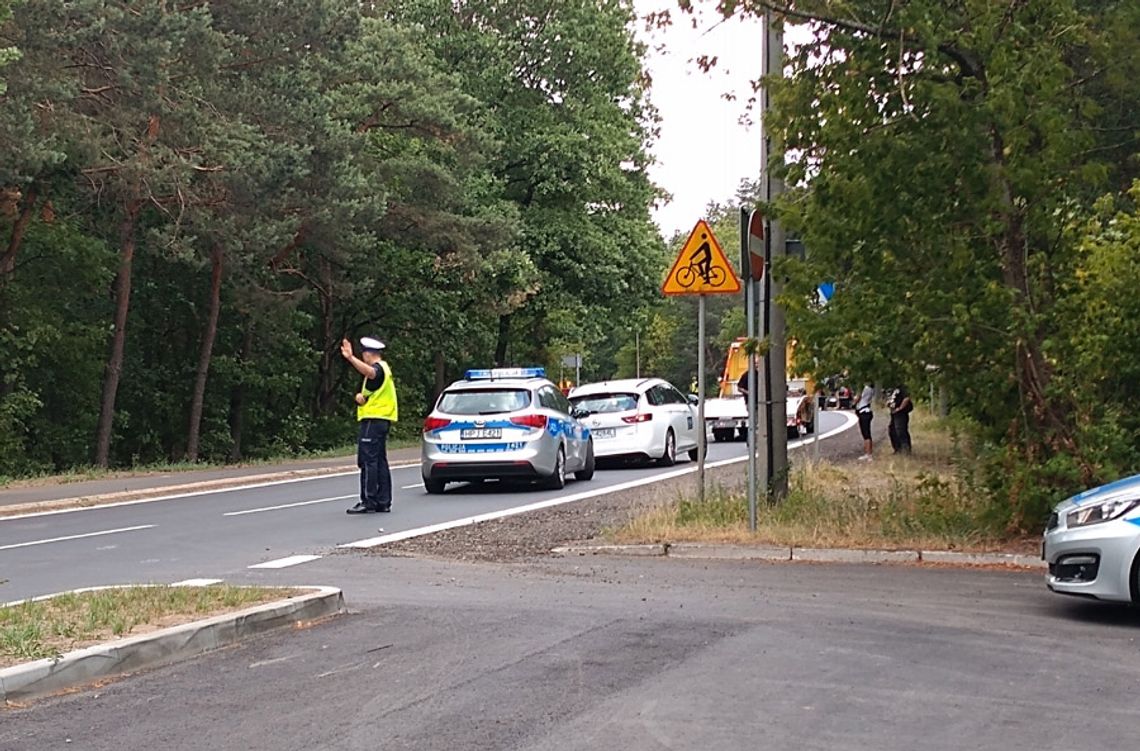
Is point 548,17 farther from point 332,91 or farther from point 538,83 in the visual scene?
point 332,91

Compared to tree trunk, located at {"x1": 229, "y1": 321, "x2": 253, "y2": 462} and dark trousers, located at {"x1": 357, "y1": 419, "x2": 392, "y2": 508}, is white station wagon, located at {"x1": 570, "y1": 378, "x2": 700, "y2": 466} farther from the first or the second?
tree trunk, located at {"x1": 229, "y1": 321, "x2": 253, "y2": 462}

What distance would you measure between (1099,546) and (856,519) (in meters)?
4.27

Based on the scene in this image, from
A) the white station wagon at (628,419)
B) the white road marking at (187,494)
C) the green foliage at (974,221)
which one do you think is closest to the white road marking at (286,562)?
the green foliage at (974,221)

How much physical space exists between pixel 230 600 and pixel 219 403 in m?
34.6

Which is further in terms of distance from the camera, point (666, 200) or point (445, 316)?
point (666, 200)

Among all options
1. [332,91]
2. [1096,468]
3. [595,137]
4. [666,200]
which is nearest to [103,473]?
[332,91]

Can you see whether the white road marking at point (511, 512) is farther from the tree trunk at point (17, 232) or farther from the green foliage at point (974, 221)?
the tree trunk at point (17, 232)

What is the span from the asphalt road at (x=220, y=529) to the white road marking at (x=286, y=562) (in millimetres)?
17

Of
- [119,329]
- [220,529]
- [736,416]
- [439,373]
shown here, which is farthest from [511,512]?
[439,373]

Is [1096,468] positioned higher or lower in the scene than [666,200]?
lower

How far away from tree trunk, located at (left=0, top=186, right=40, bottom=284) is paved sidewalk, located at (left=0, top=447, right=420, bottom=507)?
8520mm

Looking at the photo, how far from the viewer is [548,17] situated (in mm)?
44656

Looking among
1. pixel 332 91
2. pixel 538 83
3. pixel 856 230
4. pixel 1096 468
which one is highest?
pixel 538 83

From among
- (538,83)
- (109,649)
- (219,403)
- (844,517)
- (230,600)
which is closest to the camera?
(109,649)
